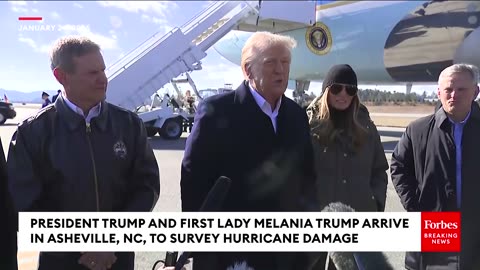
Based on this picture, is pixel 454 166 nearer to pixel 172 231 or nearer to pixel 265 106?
pixel 265 106

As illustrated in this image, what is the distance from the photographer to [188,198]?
7.07 ft

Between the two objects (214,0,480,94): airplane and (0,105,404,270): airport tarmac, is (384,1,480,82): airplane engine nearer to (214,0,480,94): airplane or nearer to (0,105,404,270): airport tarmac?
(214,0,480,94): airplane

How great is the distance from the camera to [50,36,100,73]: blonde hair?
7.06 feet

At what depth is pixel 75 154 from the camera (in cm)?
213

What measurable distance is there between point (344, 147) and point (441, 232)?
2.45 ft

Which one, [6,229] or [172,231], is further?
[172,231]

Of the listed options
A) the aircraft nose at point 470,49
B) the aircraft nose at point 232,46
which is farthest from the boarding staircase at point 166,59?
the aircraft nose at point 470,49

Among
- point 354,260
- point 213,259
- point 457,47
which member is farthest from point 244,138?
point 457,47

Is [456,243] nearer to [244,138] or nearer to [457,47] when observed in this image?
[244,138]

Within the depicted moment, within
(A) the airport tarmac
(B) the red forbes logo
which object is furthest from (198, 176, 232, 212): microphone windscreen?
(B) the red forbes logo

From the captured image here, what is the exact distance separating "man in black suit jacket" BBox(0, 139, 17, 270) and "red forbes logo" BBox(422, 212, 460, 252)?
81.2 inches

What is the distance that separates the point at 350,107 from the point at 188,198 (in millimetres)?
1354

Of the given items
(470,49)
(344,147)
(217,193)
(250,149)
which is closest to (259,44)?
(250,149)

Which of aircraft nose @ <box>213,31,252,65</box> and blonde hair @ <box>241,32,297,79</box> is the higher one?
aircraft nose @ <box>213,31,252,65</box>
